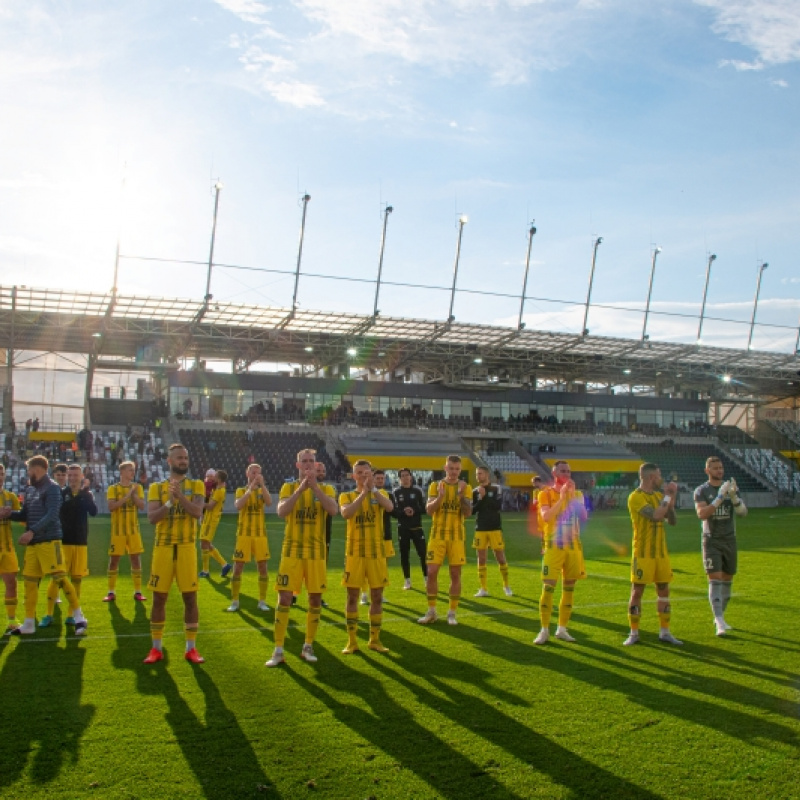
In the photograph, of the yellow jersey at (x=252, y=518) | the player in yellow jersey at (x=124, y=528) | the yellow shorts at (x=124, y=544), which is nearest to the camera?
the yellow jersey at (x=252, y=518)

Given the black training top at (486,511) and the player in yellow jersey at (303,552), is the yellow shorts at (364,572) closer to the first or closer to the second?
the player in yellow jersey at (303,552)

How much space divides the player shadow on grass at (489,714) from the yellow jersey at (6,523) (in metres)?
4.39

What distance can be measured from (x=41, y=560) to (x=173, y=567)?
81.7 inches

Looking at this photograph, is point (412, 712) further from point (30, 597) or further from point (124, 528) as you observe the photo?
point (124, 528)

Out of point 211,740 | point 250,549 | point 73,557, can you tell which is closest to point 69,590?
point 73,557

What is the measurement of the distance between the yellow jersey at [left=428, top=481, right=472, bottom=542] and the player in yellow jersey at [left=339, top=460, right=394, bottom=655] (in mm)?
1722

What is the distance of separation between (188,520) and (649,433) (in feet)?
171

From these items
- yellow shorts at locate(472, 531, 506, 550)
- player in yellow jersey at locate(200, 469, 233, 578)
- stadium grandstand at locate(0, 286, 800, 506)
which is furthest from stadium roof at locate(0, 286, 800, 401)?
yellow shorts at locate(472, 531, 506, 550)

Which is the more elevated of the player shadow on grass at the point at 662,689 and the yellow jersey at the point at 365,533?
the yellow jersey at the point at 365,533

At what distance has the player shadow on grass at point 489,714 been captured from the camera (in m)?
4.83

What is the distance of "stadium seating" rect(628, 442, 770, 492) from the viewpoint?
160ft

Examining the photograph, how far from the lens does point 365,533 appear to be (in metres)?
8.23

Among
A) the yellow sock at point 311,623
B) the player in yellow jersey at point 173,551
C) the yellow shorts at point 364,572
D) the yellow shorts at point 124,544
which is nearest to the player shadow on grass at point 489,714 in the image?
the yellow sock at point 311,623

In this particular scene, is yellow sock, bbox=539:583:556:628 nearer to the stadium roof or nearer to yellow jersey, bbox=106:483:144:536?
yellow jersey, bbox=106:483:144:536
